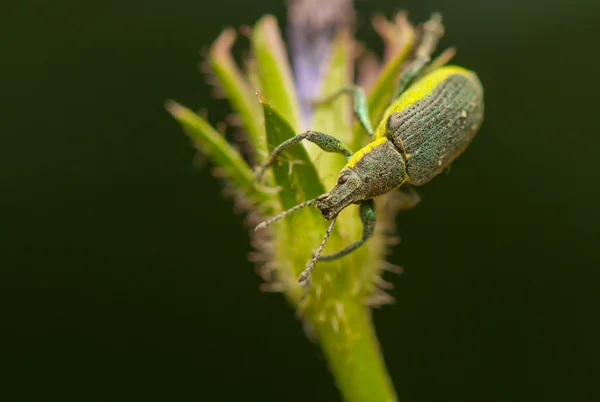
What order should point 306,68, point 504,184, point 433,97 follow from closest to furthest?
point 433,97, point 306,68, point 504,184

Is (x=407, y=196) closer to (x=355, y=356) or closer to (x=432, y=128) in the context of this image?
(x=432, y=128)

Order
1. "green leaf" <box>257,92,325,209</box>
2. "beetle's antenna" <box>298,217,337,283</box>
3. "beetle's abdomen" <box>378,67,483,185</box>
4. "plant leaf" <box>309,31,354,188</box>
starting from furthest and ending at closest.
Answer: "plant leaf" <box>309,31,354,188</box> < "beetle's abdomen" <box>378,67,483,185</box> < "beetle's antenna" <box>298,217,337,283</box> < "green leaf" <box>257,92,325,209</box>

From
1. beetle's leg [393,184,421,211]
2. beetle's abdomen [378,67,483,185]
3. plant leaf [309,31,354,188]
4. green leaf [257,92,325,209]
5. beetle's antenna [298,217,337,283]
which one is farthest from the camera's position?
beetle's leg [393,184,421,211]

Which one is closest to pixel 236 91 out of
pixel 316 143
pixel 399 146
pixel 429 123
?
pixel 316 143

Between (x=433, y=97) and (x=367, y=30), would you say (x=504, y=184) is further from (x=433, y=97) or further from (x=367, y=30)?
(x=433, y=97)

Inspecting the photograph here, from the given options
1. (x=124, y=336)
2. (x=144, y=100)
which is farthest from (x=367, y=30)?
(x=124, y=336)

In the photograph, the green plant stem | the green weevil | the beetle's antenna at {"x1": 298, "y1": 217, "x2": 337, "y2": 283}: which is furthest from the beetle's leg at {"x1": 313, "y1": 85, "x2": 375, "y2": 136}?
the green plant stem

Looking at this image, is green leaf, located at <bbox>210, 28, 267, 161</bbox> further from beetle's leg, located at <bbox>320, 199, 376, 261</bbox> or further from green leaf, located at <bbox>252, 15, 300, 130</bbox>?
beetle's leg, located at <bbox>320, 199, 376, 261</bbox>
